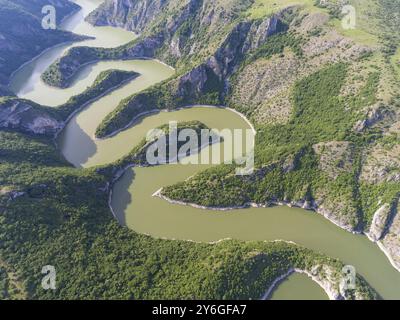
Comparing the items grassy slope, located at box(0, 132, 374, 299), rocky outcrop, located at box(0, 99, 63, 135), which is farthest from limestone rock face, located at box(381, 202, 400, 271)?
rocky outcrop, located at box(0, 99, 63, 135)

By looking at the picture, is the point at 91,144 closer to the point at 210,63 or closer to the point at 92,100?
the point at 92,100

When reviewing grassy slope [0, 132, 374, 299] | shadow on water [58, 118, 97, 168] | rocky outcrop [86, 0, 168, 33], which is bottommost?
grassy slope [0, 132, 374, 299]

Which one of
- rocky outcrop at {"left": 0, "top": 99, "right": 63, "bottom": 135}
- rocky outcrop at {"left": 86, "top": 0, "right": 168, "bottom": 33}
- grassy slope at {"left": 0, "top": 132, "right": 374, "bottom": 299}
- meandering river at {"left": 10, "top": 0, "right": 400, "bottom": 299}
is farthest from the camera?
rocky outcrop at {"left": 86, "top": 0, "right": 168, "bottom": 33}

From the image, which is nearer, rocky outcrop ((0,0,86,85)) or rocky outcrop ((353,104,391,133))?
rocky outcrop ((353,104,391,133))

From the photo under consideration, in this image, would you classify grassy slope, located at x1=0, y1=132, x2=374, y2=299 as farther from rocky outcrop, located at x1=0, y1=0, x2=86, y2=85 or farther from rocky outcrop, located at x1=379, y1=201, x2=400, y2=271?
rocky outcrop, located at x1=0, y1=0, x2=86, y2=85

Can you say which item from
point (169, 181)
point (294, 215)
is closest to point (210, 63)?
point (169, 181)

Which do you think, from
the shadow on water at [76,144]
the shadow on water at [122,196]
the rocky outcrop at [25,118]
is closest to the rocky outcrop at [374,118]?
the shadow on water at [122,196]

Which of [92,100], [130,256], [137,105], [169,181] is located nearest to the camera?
[130,256]
